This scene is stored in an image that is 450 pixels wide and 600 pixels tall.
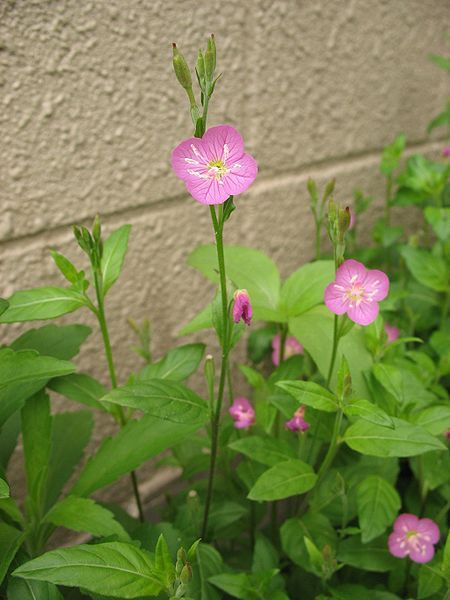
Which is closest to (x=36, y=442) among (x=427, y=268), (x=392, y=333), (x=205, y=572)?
(x=205, y=572)

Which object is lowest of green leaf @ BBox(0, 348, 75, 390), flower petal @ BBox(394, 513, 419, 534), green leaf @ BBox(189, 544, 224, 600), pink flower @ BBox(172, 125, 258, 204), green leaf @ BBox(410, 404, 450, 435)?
flower petal @ BBox(394, 513, 419, 534)

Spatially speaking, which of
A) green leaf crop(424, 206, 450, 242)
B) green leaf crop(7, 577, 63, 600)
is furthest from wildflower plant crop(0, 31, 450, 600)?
green leaf crop(424, 206, 450, 242)

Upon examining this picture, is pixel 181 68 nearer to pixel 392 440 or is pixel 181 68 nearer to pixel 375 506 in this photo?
pixel 392 440

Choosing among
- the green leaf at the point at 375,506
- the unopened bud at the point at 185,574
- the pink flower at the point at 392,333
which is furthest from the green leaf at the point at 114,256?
the pink flower at the point at 392,333

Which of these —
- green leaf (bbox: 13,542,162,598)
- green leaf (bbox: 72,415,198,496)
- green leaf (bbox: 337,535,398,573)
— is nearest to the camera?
green leaf (bbox: 13,542,162,598)

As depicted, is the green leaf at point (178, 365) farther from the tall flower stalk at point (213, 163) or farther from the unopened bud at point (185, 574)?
the unopened bud at point (185, 574)

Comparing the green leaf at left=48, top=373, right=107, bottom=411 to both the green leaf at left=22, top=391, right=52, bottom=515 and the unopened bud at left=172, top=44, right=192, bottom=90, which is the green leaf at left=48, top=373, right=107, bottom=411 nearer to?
the green leaf at left=22, top=391, right=52, bottom=515

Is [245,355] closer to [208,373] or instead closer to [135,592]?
[208,373]
